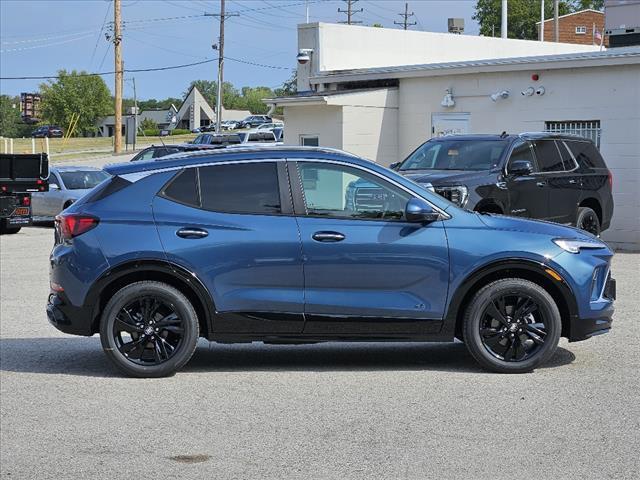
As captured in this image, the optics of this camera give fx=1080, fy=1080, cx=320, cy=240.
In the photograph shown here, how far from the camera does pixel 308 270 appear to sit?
8500mm

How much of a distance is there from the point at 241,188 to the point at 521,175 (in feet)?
26.6

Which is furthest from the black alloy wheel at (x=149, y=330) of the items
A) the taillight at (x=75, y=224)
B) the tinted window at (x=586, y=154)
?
the tinted window at (x=586, y=154)

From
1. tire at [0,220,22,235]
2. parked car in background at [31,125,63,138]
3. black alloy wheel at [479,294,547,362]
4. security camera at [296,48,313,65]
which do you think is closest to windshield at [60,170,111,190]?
tire at [0,220,22,235]

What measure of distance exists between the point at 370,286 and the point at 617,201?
1401 centimetres

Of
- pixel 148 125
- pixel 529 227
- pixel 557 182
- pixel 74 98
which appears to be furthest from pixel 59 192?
pixel 74 98

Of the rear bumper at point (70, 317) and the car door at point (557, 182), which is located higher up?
the car door at point (557, 182)

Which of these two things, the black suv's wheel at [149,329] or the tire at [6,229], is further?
the tire at [6,229]

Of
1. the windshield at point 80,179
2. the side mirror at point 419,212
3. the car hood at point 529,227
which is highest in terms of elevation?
the side mirror at point 419,212

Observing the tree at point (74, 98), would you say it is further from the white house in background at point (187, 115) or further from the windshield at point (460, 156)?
the windshield at point (460, 156)

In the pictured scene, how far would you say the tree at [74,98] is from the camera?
4154 inches

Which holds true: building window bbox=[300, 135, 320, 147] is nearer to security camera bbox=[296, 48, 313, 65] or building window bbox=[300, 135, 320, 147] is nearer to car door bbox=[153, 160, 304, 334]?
security camera bbox=[296, 48, 313, 65]

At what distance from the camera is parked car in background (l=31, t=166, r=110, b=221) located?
92.6 ft

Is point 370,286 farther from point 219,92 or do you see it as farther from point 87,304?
point 219,92

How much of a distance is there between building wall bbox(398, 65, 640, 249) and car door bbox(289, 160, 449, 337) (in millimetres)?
13631
